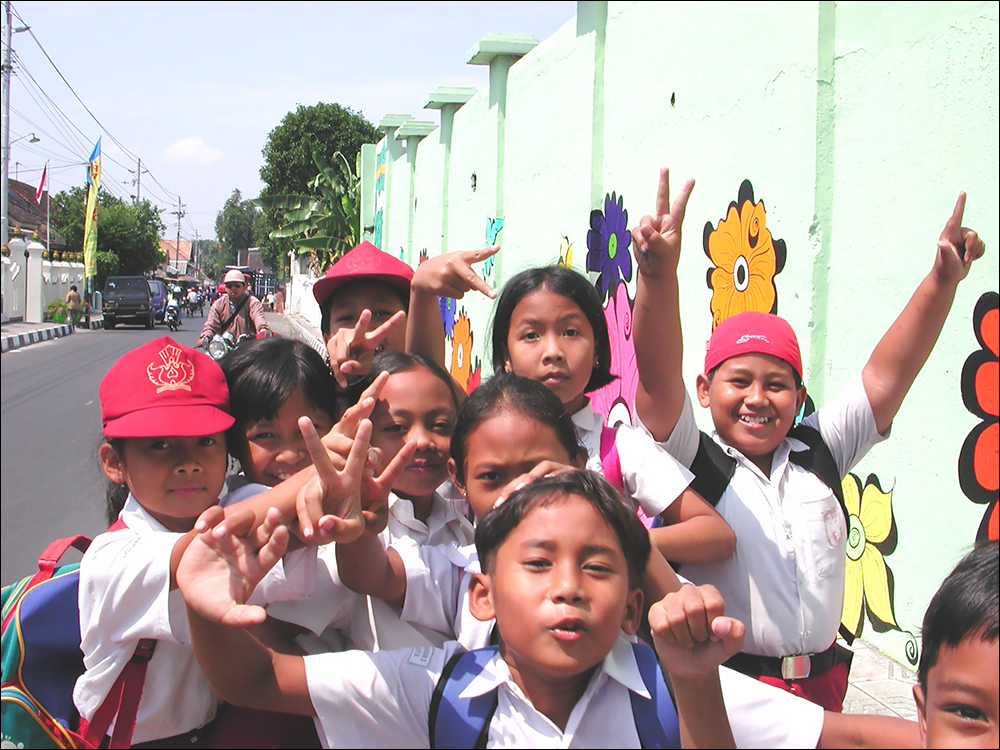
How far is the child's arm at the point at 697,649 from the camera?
3.70ft

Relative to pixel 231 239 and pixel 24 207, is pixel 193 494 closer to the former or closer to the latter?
pixel 24 207

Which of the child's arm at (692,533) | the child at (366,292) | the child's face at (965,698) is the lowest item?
the child's face at (965,698)

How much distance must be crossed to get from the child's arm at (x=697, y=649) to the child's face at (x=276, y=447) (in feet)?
3.59

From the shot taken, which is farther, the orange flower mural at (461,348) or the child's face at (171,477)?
the orange flower mural at (461,348)

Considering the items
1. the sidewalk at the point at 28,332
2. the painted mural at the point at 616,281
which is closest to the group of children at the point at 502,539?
the painted mural at the point at 616,281

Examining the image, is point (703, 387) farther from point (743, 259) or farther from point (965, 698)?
point (743, 259)

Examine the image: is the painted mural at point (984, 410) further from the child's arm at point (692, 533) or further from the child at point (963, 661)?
the child at point (963, 661)

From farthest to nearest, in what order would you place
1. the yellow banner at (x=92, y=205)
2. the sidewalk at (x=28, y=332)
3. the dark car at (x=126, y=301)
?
1. the dark car at (x=126, y=301)
2. the yellow banner at (x=92, y=205)
3. the sidewalk at (x=28, y=332)

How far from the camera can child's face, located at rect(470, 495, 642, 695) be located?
→ 4.39 feet

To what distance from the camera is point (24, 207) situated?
40469mm

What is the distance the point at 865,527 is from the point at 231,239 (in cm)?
7941

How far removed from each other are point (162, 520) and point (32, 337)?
A: 2084 centimetres

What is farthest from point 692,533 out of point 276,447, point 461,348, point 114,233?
point 114,233

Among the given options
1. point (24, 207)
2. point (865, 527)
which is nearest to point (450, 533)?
point (865, 527)
